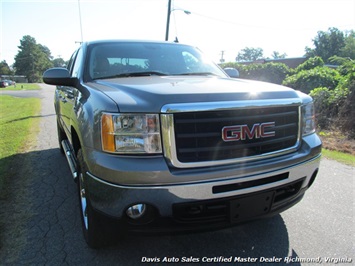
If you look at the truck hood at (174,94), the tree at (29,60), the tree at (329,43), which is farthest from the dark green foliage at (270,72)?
the tree at (29,60)

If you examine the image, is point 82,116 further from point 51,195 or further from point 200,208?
point 51,195

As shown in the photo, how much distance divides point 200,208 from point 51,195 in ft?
7.84

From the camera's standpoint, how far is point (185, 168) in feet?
6.28

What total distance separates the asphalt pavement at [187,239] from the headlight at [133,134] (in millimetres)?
741

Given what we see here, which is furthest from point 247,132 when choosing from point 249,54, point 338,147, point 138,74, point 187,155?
point 249,54

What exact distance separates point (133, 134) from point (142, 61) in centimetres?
166

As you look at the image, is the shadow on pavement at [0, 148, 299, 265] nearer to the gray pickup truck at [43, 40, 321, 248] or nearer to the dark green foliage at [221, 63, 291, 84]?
the gray pickup truck at [43, 40, 321, 248]

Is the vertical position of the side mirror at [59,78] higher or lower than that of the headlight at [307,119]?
higher

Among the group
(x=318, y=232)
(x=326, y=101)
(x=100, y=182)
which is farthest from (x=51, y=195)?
(x=326, y=101)

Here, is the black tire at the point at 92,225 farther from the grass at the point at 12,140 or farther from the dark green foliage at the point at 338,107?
the dark green foliage at the point at 338,107

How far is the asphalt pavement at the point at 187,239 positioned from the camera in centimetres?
240

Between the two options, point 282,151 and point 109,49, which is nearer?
point 282,151

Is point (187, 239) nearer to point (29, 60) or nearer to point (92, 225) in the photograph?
point (92, 225)

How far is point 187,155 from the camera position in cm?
194
